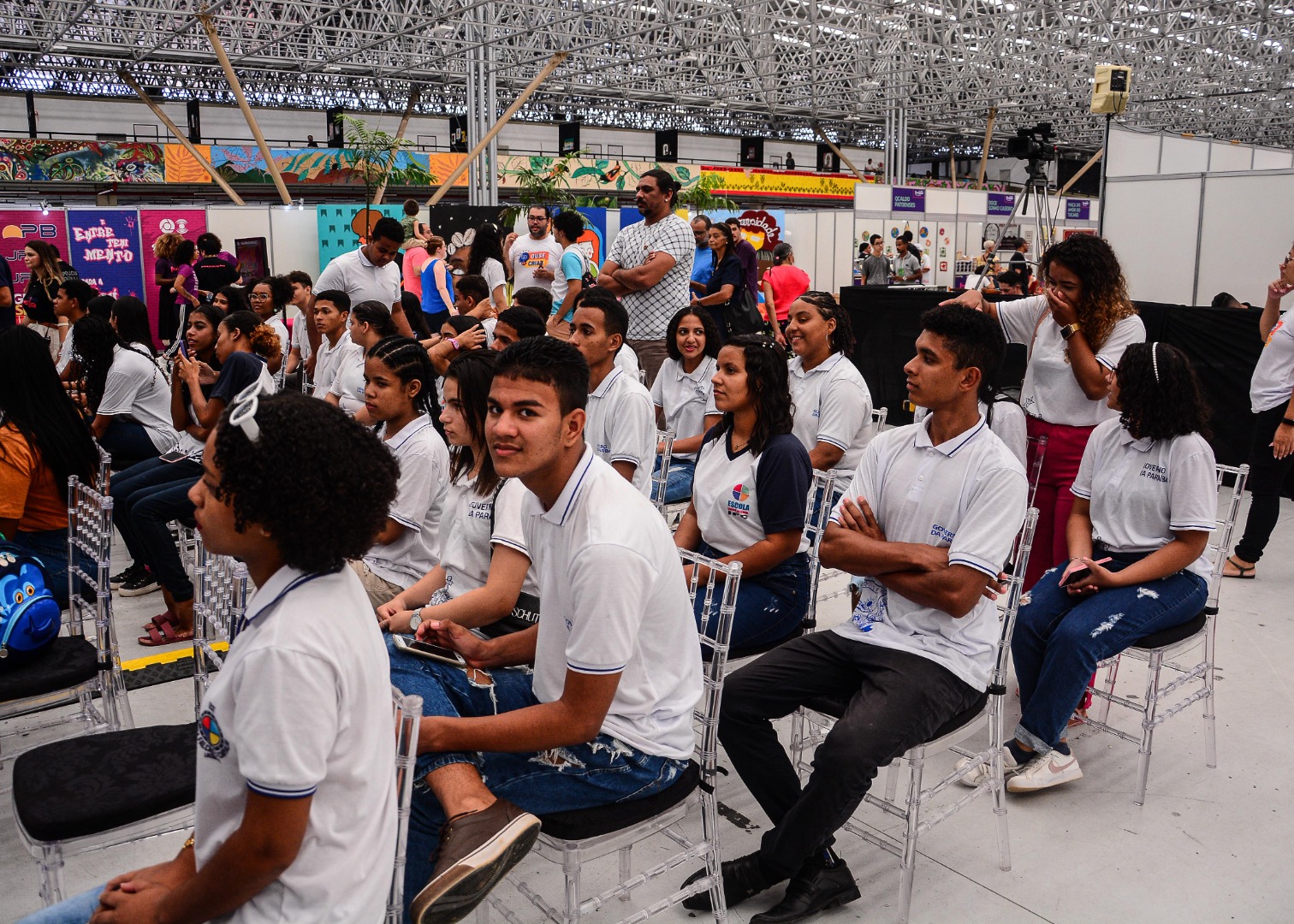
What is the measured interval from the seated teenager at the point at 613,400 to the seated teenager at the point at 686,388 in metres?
0.72

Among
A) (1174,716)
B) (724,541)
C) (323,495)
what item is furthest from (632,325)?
(323,495)

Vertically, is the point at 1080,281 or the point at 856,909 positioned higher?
the point at 1080,281

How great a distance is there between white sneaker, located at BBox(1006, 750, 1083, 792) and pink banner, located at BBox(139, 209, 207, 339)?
31.9 ft

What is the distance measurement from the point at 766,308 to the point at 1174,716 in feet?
19.7

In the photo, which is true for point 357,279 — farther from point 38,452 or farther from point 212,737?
point 212,737

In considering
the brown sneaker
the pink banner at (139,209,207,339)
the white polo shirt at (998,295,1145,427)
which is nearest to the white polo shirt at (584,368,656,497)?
the white polo shirt at (998,295,1145,427)

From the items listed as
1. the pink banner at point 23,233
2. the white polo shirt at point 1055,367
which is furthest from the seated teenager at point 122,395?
the pink banner at point 23,233

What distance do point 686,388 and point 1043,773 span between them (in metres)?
2.34

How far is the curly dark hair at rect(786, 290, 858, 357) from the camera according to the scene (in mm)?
3916

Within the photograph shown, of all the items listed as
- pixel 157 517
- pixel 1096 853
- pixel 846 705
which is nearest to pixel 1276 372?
pixel 1096 853

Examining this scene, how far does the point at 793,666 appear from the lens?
2506mm

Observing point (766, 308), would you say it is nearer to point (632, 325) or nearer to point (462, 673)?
point (632, 325)

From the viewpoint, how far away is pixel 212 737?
1.32 meters

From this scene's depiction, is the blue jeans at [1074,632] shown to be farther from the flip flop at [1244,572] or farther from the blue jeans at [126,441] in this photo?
the blue jeans at [126,441]
